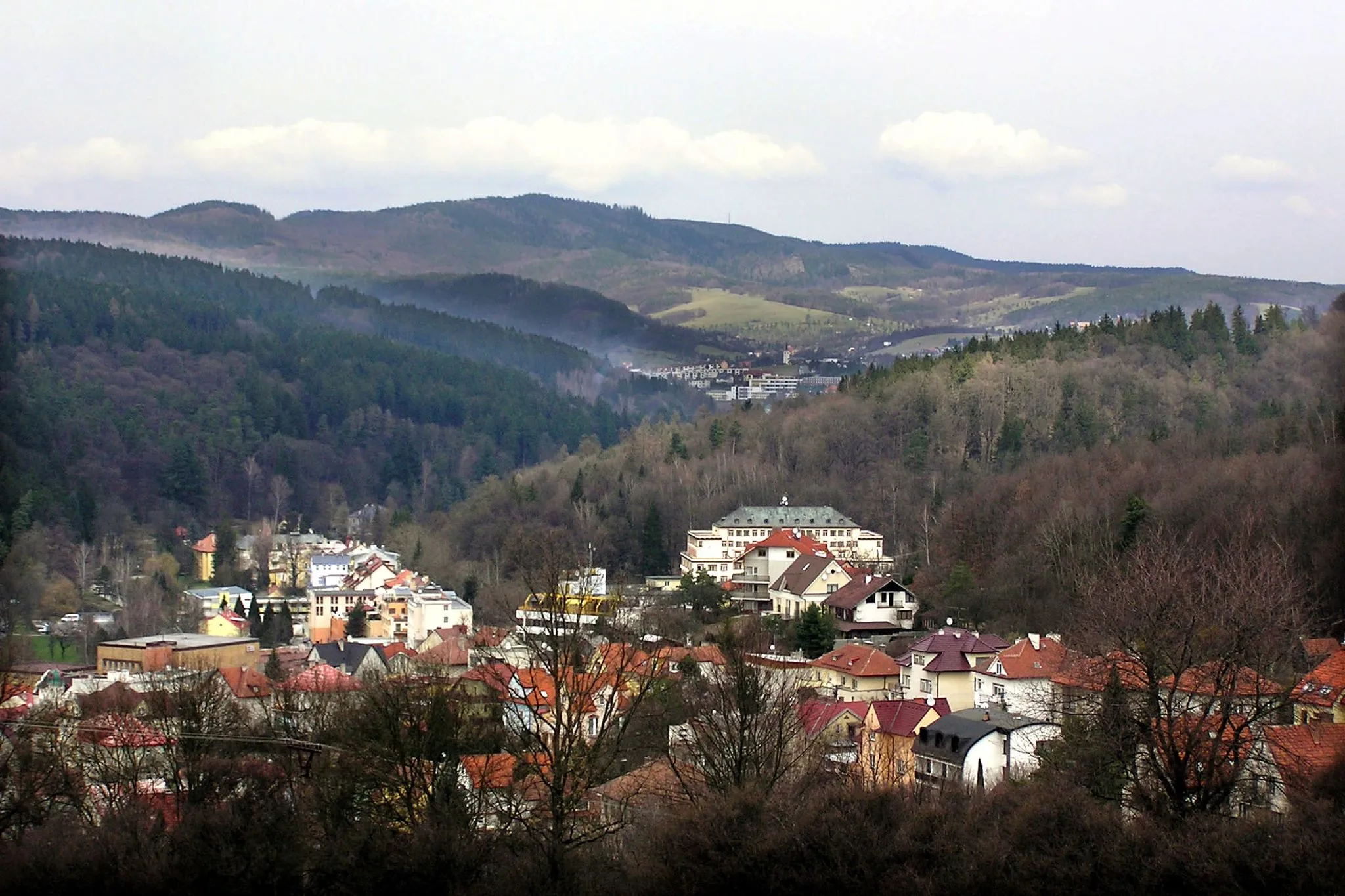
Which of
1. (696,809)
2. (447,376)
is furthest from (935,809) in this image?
(447,376)

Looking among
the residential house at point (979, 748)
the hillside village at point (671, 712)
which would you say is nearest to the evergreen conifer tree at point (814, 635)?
the hillside village at point (671, 712)

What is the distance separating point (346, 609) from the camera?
45.3 m

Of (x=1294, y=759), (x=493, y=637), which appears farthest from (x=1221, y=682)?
(x=493, y=637)

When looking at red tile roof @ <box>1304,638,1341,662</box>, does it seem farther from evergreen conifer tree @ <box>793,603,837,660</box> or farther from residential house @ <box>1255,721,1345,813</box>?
evergreen conifer tree @ <box>793,603,837,660</box>

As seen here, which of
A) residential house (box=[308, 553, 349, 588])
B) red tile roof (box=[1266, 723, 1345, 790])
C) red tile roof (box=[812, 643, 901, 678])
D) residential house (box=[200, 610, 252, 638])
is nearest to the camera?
red tile roof (box=[1266, 723, 1345, 790])

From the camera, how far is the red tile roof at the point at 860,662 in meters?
28.8

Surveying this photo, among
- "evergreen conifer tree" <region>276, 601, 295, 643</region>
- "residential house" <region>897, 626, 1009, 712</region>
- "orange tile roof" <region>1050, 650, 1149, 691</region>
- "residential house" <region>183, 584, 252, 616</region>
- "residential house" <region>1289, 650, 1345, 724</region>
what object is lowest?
"residential house" <region>183, 584, 252, 616</region>

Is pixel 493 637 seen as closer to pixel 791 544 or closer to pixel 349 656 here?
pixel 349 656

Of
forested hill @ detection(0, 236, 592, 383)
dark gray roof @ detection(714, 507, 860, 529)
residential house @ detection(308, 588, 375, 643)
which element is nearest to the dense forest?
dark gray roof @ detection(714, 507, 860, 529)

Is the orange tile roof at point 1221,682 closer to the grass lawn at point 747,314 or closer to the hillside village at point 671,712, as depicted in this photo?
the hillside village at point 671,712

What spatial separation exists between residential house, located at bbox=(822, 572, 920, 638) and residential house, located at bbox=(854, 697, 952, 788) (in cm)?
891

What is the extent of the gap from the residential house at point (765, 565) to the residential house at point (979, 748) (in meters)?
18.3

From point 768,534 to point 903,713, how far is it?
22280mm

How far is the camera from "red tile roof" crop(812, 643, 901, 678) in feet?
94.5
